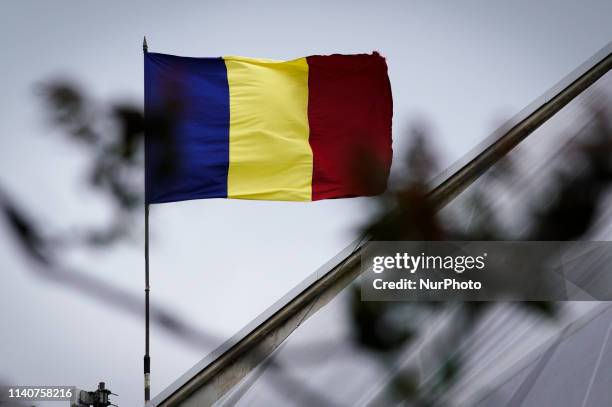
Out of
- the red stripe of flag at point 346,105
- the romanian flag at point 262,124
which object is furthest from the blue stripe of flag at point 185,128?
the red stripe of flag at point 346,105

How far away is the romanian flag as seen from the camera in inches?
237

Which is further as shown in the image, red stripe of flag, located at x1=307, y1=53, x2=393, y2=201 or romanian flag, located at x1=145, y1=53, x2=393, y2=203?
red stripe of flag, located at x1=307, y1=53, x2=393, y2=201

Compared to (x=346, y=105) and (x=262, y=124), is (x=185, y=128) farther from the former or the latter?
(x=346, y=105)

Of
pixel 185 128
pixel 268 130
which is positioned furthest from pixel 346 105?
pixel 185 128

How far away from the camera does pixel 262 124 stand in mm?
6340

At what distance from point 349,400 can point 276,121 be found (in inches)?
163

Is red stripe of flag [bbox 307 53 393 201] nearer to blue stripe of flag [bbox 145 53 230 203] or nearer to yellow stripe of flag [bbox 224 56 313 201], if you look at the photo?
yellow stripe of flag [bbox 224 56 313 201]

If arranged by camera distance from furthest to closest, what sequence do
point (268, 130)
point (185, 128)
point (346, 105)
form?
1. point (346, 105)
2. point (268, 130)
3. point (185, 128)

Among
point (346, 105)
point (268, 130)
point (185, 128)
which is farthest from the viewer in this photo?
point (346, 105)

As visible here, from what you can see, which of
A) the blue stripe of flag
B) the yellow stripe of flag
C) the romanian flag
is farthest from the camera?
the yellow stripe of flag

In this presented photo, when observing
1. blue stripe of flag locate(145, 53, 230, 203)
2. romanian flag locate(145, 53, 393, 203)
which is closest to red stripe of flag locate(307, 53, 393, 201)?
romanian flag locate(145, 53, 393, 203)

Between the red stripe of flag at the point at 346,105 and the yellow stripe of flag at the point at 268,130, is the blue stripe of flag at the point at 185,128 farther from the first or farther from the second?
the red stripe of flag at the point at 346,105

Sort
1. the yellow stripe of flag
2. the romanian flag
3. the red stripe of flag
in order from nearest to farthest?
the romanian flag, the yellow stripe of flag, the red stripe of flag

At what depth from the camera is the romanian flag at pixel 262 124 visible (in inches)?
237
